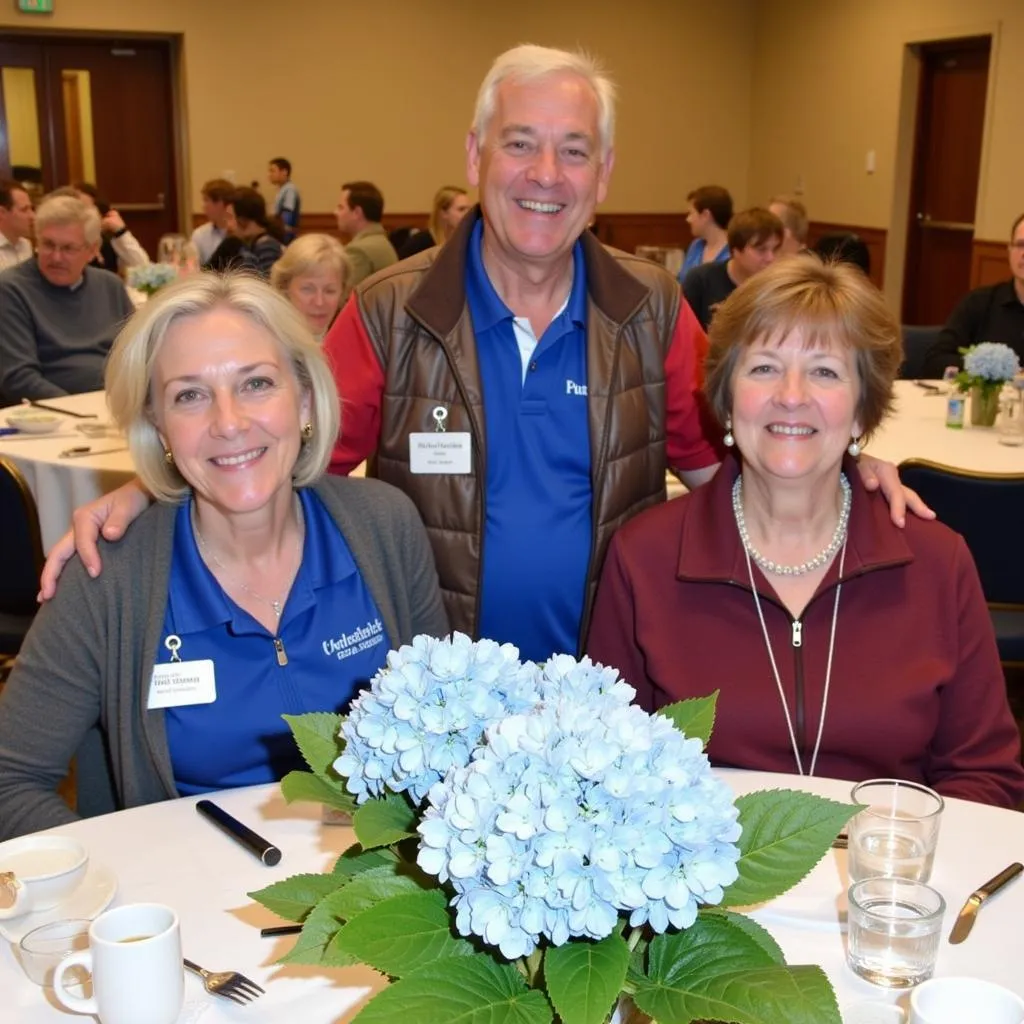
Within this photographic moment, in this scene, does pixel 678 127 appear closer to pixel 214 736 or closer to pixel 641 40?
pixel 641 40

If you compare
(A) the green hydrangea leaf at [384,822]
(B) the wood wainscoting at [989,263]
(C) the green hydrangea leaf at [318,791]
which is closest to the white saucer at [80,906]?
(C) the green hydrangea leaf at [318,791]

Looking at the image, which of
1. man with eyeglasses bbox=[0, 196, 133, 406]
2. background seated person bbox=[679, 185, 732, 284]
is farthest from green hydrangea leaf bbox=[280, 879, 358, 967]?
background seated person bbox=[679, 185, 732, 284]

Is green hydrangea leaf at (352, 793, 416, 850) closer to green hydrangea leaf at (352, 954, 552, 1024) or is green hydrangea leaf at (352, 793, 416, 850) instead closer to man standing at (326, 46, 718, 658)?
green hydrangea leaf at (352, 954, 552, 1024)

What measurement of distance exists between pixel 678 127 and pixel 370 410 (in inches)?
447

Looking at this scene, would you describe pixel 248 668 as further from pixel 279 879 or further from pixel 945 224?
pixel 945 224

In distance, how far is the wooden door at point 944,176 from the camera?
385 inches

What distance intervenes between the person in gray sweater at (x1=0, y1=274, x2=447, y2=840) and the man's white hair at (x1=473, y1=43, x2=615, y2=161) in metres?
0.75

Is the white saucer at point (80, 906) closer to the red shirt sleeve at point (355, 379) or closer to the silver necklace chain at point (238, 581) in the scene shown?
the silver necklace chain at point (238, 581)

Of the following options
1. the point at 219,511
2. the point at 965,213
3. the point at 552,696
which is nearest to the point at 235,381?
the point at 219,511

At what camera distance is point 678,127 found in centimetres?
1302

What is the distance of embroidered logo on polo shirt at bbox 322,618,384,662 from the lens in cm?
192

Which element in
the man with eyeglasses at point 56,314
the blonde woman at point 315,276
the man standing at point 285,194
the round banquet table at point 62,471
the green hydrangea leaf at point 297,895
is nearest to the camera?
the green hydrangea leaf at point 297,895

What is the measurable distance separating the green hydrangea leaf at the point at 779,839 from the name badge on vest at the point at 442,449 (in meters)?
1.50

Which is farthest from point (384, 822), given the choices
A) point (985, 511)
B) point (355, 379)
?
point (985, 511)
